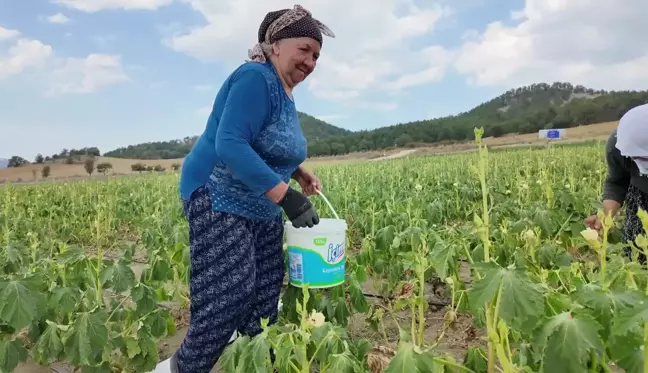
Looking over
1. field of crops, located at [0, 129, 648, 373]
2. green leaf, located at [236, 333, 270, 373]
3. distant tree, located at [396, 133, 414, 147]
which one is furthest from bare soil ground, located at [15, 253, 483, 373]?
distant tree, located at [396, 133, 414, 147]

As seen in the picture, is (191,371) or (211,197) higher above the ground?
(211,197)

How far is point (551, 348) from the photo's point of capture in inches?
46.3

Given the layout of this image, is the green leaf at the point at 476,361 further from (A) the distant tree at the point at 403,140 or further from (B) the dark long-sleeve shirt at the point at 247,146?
(A) the distant tree at the point at 403,140

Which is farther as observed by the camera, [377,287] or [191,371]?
[377,287]

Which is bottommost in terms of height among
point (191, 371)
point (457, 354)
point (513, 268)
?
point (457, 354)

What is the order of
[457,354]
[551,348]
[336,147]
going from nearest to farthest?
[551,348] → [457,354] → [336,147]

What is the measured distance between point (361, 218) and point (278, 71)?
2.97 m

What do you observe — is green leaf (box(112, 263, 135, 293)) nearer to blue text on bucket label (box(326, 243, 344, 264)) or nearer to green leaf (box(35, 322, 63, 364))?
green leaf (box(35, 322, 63, 364))

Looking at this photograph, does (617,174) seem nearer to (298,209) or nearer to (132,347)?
(298,209)

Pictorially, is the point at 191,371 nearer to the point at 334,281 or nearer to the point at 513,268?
the point at 334,281

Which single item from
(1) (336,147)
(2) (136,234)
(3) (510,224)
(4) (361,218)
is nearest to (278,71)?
(3) (510,224)

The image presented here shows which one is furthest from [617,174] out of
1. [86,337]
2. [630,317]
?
[86,337]

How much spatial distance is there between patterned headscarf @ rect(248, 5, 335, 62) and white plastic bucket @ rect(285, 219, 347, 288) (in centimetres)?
75

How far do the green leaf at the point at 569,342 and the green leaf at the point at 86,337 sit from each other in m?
1.63
